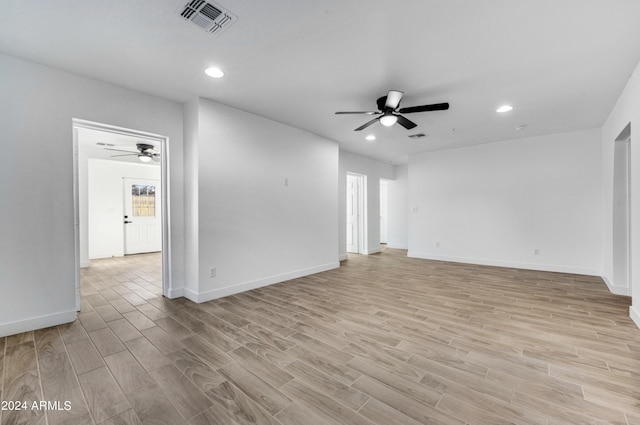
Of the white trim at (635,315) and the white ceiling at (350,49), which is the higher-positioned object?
the white ceiling at (350,49)

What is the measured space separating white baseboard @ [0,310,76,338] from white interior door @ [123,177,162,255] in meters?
4.66

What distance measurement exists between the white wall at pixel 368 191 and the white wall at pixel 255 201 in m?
1.16

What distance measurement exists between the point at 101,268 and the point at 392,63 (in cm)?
670

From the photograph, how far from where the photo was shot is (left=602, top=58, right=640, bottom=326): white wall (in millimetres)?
2760

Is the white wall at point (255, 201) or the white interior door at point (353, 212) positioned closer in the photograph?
the white wall at point (255, 201)

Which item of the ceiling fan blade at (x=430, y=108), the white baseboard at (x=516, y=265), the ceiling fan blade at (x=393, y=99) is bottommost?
the white baseboard at (x=516, y=265)

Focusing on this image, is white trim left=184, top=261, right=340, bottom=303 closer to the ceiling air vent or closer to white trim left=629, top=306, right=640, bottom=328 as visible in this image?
the ceiling air vent

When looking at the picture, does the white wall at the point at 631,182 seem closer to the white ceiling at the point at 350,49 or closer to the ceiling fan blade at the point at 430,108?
the white ceiling at the point at 350,49

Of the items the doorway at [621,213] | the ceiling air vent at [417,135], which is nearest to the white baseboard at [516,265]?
the doorway at [621,213]

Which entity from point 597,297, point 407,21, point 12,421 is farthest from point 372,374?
point 597,297

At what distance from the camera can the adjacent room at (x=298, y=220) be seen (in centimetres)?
181

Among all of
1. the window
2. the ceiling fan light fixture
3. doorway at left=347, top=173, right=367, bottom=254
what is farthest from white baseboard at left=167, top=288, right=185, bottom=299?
the window

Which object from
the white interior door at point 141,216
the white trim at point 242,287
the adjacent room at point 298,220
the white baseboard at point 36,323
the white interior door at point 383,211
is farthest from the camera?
the white interior door at point 383,211

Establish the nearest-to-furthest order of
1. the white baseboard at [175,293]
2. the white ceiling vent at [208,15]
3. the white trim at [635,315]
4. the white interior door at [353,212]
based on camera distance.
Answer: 1. the white ceiling vent at [208,15]
2. the white trim at [635,315]
3. the white baseboard at [175,293]
4. the white interior door at [353,212]
